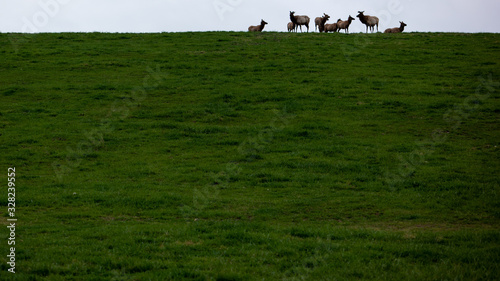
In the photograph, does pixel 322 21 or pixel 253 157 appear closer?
pixel 253 157

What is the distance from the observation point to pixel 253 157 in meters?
21.1

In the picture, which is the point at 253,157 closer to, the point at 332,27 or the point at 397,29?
the point at 332,27

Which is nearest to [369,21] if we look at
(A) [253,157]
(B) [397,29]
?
(B) [397,29]

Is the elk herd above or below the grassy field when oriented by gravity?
above

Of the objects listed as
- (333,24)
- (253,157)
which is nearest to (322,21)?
(333,24)

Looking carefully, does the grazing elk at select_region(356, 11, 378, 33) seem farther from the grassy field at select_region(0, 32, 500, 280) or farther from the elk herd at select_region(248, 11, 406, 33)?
the grassy field at select_region(0, 32, 500, 280)

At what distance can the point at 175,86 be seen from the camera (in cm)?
3145

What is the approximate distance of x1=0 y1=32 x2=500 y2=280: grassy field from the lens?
1060 centimetres

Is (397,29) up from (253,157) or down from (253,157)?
up

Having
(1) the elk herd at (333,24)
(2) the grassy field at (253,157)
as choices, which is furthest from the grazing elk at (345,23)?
(2) the grassy field at (253,157)

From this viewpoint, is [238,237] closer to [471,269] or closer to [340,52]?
[471,269]

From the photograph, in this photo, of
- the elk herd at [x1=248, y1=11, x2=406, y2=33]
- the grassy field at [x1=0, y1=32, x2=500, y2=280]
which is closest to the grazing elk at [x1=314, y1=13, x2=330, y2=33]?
the elk herd at [x1=248, y1=11, x2=406, y2=33]

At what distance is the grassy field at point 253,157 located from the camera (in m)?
10.6

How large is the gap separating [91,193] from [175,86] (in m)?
16.0
